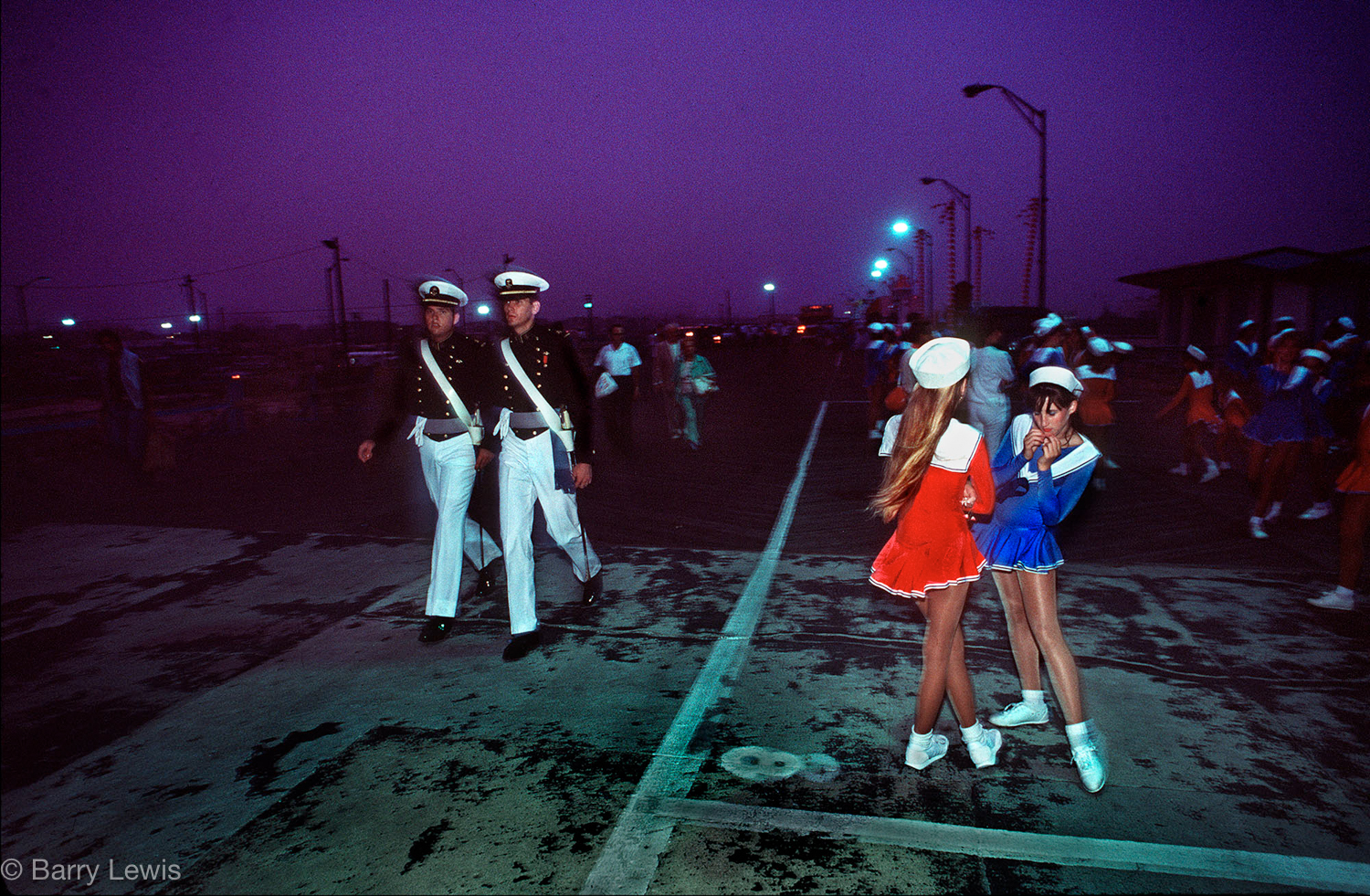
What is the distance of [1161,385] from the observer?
76.6 feet

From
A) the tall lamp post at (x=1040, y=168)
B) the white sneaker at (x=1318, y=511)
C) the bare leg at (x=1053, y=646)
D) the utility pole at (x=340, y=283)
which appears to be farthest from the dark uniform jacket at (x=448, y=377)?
the utility pole at (x=340, y=283)

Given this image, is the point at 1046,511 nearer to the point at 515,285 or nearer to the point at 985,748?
the point at 985,748

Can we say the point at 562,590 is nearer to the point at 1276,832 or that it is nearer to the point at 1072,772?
the point at 1072,772

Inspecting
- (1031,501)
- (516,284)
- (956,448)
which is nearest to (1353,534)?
(1031,501)

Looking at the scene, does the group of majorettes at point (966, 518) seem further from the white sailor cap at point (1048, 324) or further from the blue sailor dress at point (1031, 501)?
the white sailor cap at point (1048, 324)

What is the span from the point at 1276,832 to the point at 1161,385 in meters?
24.0

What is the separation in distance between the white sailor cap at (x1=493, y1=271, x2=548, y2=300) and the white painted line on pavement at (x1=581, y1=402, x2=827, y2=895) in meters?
2.30

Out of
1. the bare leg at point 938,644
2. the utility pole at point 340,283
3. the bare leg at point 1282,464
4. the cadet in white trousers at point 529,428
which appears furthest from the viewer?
the utility pole at point 340,283

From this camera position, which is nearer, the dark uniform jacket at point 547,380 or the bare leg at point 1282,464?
the dark uniform jacket at point 547,380

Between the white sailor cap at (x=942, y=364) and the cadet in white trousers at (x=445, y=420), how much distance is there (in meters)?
2.70

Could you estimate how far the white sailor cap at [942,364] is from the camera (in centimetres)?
280

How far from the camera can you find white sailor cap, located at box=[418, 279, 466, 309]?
4801 mm

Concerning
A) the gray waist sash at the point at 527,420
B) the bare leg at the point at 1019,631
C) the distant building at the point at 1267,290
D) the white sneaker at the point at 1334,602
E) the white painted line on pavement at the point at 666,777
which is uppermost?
the distant building at the point at 1267,290

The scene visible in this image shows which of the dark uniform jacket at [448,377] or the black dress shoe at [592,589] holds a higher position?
the dark uniform jacket at [448,377]
